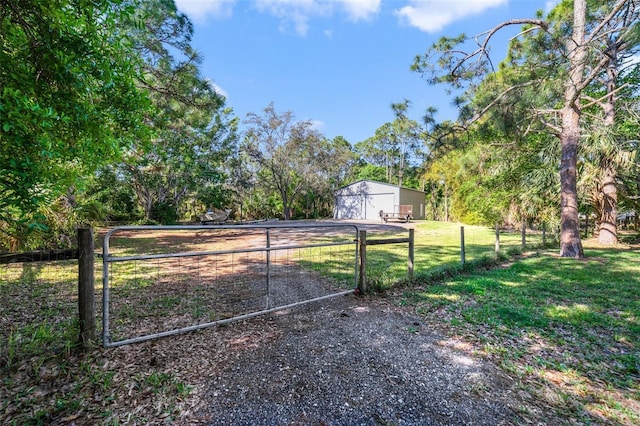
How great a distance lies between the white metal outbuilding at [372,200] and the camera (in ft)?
78.9

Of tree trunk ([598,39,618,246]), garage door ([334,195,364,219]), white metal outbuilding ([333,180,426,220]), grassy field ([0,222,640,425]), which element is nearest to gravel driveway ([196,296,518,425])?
grassy field ([0,222,640,425])

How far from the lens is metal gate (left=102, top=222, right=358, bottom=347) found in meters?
2.86

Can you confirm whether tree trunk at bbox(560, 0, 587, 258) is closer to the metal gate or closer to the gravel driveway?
the metal gate

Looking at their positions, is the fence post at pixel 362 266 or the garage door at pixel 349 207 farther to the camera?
the garage door at pixel 349 207

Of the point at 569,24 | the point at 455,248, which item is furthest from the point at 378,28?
the point at 455,248

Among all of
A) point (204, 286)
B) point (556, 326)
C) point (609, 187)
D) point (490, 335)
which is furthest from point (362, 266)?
point (609, 187)

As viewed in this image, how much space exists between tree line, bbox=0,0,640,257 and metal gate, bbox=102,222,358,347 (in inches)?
38.9

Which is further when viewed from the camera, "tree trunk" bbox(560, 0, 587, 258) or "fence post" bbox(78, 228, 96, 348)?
"tree trunk" bbox(560, 0, 587, 258)

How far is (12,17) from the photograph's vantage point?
2453 millimetres

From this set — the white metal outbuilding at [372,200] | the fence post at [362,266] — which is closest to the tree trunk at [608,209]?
the fence post at [362,266]

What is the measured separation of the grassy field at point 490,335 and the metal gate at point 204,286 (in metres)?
0.46

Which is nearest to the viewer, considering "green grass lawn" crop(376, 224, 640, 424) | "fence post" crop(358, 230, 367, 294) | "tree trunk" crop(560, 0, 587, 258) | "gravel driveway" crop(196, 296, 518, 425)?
"gravel driveway" crop(196, 296, 518, 425)

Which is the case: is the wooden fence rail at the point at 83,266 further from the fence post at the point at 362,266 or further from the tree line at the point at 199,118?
the fence post at the point at 362,266

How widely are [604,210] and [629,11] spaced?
719 cm
